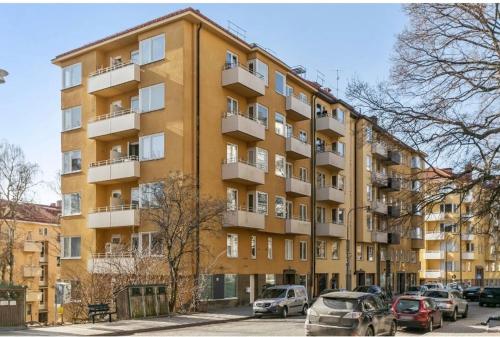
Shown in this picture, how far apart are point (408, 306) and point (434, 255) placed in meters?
65.0

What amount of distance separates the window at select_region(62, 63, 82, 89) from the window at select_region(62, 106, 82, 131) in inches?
70.6

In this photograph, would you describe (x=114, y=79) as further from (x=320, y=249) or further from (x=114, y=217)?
(x=320, y=249)

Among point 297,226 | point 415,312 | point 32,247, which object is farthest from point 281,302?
point 32,247

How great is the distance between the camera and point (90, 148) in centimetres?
3969

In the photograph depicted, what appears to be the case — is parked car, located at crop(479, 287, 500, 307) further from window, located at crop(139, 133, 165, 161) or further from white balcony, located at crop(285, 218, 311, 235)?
window, located at crop(139, 133, 165, 161)

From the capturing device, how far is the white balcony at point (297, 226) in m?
42.6

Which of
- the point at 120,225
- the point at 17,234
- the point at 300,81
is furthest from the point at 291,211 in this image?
the point at 17,234

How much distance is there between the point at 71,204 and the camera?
40688 mm

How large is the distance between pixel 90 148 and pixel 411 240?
43.6m

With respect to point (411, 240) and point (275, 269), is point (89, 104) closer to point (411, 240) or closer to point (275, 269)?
point (275, 269)

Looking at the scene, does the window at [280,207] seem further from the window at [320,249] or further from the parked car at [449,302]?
the parked car at [449,302]

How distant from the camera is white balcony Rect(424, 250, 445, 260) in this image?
84.6 metres

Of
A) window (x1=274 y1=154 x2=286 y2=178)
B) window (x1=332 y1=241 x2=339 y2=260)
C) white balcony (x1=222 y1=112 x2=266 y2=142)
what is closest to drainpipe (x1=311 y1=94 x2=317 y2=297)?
window (x1=332 y1=241 x2=339 y2=260)

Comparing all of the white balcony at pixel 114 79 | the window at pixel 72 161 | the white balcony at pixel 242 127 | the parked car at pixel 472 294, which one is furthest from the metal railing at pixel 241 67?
the parked car at pixel 472 294
